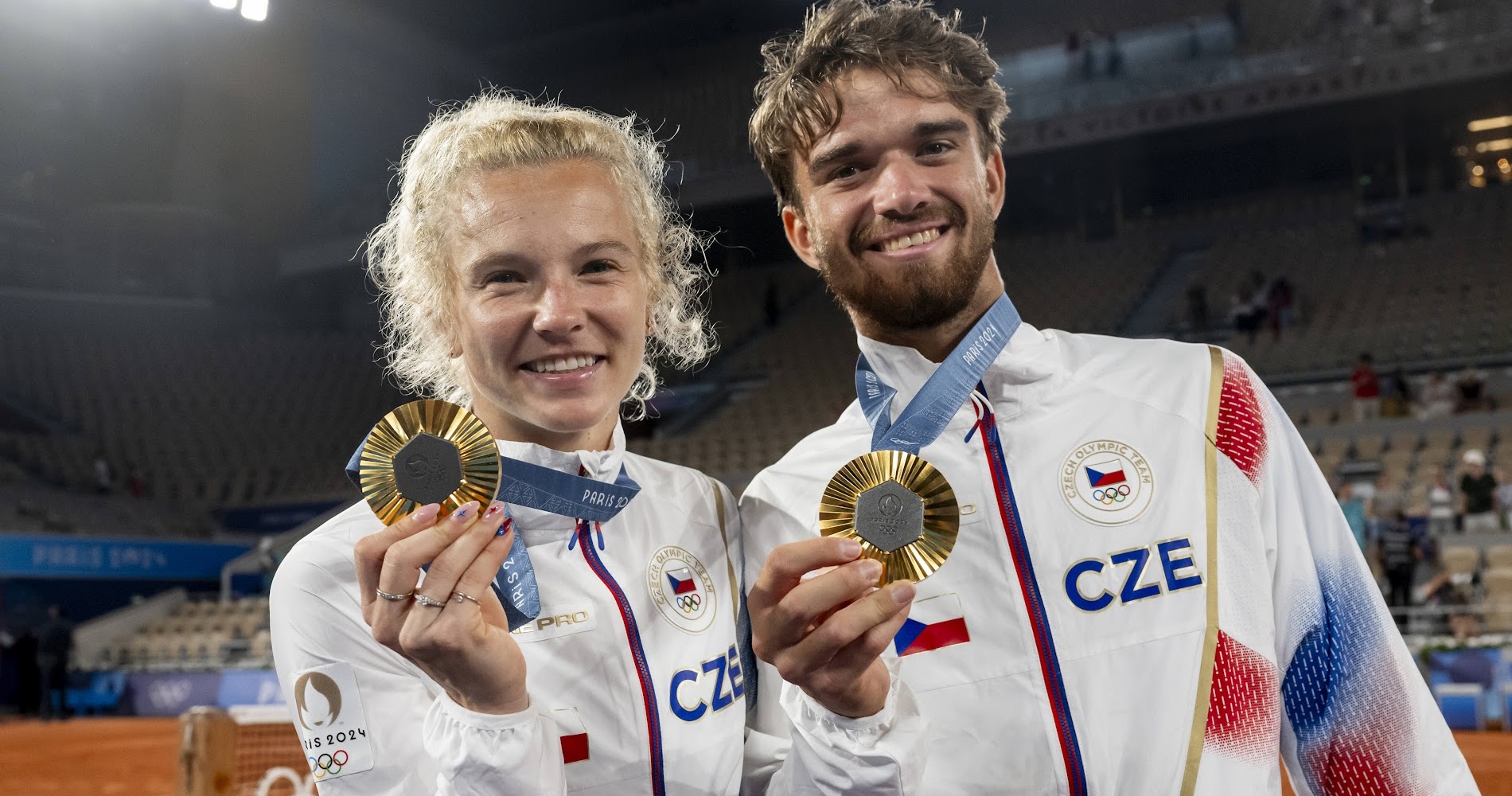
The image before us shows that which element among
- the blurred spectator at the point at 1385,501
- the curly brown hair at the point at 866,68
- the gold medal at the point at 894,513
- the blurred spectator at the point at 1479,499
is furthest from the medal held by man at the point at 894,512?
the blurred spectator at the point at 1479,499

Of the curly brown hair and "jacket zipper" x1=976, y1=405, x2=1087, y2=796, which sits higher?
the curly brown hair

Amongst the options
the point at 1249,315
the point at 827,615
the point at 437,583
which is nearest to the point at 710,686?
the point at 827,615

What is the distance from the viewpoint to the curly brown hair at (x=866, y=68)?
7.02 feet

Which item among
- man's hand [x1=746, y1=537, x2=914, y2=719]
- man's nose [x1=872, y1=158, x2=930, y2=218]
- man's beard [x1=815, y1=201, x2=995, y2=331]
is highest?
man's nose [x1=872, y1=158, x2=930, y2=218]

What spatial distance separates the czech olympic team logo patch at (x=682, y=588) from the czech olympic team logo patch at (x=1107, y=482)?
2.18 feet

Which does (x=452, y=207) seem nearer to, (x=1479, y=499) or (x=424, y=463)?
(x=424, y=463)

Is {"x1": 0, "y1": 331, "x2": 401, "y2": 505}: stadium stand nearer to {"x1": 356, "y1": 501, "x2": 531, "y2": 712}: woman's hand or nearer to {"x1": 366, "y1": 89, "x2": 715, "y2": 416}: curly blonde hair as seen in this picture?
Result: {"x1": 366, "y1": 89, "x2": 715, "y2": 416}: curly blonde hair

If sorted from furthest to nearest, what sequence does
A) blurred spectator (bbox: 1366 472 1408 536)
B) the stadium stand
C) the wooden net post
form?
the stadium stand, blurred spectator (bbox: 1366 472 1408 536), the wooden net post

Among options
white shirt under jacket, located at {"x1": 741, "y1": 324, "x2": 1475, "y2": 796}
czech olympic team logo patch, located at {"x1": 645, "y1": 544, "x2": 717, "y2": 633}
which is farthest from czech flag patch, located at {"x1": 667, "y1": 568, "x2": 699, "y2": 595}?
white shirt under jacket, located at {"x1": 741, "y1": 324, "x2": 1475, "y2": 796}

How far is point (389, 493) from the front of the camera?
1533 mm

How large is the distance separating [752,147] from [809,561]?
131cm

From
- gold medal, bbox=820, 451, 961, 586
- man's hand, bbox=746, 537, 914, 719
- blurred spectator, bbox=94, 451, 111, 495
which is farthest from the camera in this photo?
blurred spectator, bbox=94, 451, 111, 495

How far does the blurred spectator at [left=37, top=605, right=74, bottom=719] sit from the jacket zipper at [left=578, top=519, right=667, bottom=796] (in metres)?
15.8

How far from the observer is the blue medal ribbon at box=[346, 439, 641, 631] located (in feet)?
5.90
